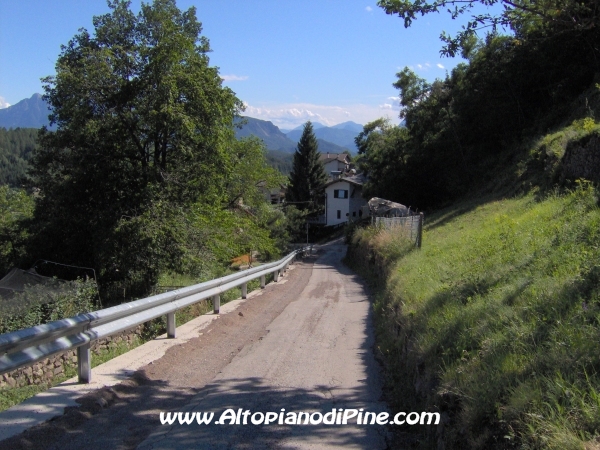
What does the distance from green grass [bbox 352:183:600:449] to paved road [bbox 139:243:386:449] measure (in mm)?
441

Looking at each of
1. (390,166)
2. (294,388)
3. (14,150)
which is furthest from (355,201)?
(14,150)

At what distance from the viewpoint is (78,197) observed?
19.6m

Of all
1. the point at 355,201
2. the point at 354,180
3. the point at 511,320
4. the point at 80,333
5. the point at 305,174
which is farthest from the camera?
the point at 355,201

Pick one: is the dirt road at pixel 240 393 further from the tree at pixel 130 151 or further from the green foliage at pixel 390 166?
the green foliage at pixel 390 166

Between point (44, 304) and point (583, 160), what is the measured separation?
48.8 feet

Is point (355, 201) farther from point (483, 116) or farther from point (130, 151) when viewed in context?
point (130, 151)

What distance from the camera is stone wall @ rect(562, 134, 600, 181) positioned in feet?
45.5

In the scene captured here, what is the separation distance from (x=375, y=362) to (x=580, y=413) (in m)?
4.35

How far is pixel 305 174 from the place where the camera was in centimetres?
7925

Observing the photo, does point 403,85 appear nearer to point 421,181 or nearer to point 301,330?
point 421,181

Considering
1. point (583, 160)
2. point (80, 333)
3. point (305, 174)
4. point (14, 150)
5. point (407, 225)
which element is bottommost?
point (80, 333)

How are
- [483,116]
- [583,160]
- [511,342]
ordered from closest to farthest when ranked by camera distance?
1. [511,342]
2. [583,160]
3. [483,116]

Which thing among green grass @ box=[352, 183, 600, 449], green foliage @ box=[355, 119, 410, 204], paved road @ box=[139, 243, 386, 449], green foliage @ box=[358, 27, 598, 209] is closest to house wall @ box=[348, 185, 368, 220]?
green foliage @ box=[355, 119, 410, 204]

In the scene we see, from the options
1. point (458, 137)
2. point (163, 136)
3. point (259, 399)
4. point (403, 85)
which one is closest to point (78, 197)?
point (163, 136)
